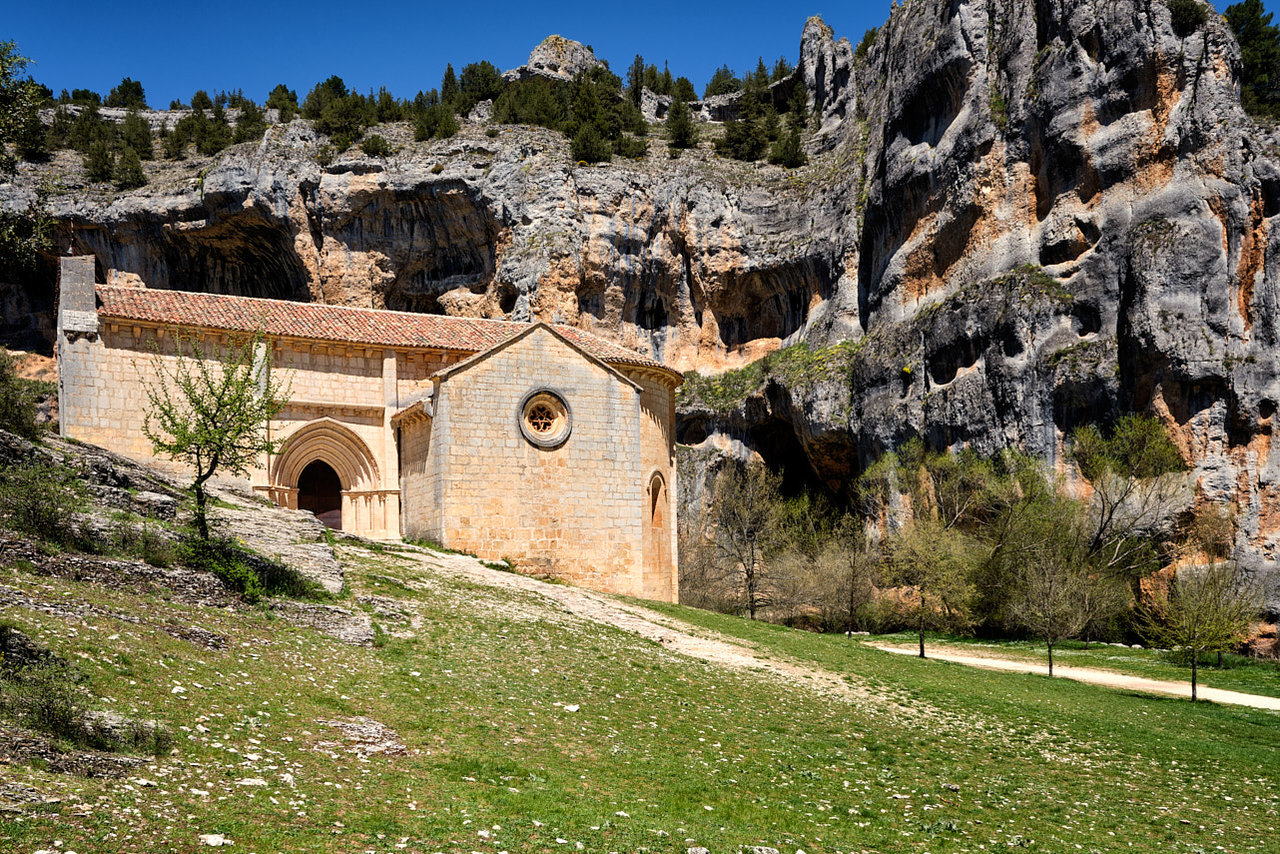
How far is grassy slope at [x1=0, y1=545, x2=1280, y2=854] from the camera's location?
320 inches

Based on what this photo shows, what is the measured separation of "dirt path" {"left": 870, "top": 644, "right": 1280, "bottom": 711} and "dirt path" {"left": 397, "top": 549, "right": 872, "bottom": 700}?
318 inches

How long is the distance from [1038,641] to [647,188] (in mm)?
39262

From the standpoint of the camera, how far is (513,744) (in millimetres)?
11344

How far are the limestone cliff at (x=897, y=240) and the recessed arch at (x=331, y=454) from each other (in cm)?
2637

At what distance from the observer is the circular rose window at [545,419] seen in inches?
1142

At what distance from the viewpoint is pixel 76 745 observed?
822 cm

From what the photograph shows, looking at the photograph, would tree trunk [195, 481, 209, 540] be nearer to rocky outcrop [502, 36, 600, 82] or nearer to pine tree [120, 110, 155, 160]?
pine tree [120, 110, 155, 160]

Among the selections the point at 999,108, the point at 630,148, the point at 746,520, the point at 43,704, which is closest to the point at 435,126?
the point at 630,148

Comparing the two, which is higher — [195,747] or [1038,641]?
[195,747]

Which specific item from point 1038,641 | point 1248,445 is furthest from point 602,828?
point 1248,445

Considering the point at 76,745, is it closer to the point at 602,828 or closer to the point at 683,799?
the point at 602,828

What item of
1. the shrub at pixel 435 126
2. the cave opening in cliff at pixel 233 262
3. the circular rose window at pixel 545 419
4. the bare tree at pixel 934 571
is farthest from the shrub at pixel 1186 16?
the cave opening in cliff at pixel 233 262

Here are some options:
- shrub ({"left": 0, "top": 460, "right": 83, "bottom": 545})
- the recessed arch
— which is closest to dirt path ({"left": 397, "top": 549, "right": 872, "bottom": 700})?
the recessed arch

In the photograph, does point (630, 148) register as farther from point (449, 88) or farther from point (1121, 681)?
point (1121, 681)
